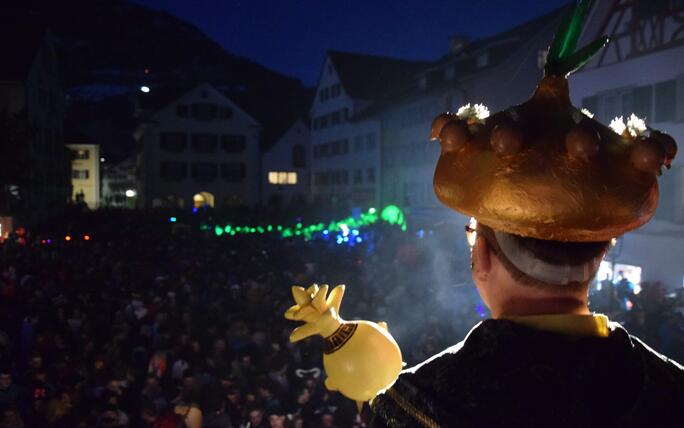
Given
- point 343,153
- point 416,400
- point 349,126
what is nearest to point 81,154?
point 343,153

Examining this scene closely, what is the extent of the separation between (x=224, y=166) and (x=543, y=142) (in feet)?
161

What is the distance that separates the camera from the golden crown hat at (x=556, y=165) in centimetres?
179

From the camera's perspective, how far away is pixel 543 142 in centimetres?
183

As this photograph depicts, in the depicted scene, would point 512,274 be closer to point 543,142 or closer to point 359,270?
point 543,142

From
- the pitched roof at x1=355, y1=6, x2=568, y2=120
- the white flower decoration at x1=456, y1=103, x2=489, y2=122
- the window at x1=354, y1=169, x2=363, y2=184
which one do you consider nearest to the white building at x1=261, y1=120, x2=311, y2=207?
the window at x1=354, y1=169, x2=363, y2=184

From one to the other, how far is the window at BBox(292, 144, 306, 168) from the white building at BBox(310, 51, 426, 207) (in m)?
2.53

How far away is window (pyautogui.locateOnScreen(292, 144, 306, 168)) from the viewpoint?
53469 millimetres

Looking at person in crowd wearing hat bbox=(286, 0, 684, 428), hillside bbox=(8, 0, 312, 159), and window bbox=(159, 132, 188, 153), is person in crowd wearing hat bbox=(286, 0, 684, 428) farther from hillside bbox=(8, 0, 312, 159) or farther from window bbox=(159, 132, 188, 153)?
hillside bbox=(8, 0, 312, 159)

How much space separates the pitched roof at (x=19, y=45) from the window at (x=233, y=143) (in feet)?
59.0

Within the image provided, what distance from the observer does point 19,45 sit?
1190 inches

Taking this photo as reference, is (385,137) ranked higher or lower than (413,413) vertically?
higher

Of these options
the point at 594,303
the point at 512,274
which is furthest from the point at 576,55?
the point at 594,303

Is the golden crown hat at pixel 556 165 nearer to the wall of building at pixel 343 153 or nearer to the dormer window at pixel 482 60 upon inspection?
the dormer window at pixel 482 60

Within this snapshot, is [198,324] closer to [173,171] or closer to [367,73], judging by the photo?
[367,73]
